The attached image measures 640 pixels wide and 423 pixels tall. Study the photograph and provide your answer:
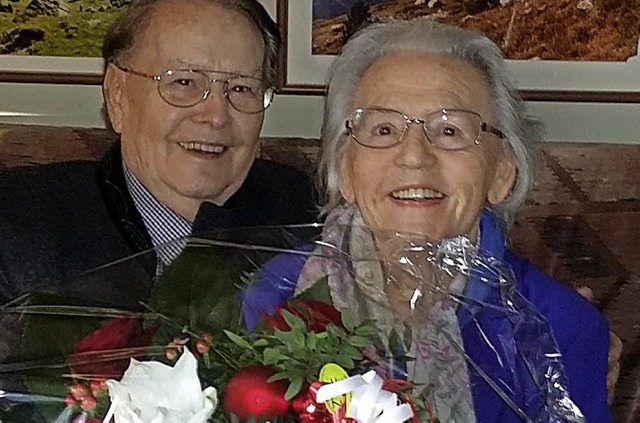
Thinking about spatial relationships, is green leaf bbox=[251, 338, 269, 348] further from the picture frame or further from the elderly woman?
the picture frame

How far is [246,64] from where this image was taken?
1.60 m

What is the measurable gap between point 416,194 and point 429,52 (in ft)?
0.68

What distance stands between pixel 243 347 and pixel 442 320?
0.66 feet

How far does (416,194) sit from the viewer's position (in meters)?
→ 1.30

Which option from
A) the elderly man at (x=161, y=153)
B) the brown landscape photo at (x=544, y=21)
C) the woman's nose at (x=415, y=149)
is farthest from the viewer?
the brown landscape photo at (x=544, y=21)

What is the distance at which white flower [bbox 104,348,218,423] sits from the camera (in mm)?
641

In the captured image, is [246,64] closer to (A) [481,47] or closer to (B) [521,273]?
(A) [481,47]

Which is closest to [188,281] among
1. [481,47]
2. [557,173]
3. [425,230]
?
[425,230]

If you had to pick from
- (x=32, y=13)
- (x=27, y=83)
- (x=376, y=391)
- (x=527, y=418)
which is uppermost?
(x=376, y=391)

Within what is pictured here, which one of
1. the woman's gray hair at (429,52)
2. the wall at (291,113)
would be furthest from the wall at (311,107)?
the woman's gray hair at (429,52)

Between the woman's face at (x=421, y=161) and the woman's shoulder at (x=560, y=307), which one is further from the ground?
the woman's face at (x=421, y=161)

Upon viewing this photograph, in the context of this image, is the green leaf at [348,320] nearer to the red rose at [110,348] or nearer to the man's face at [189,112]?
the red rose at [110,348]

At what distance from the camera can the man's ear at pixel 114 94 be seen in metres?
1.66

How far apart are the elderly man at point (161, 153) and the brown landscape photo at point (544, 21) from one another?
52 centimetres
